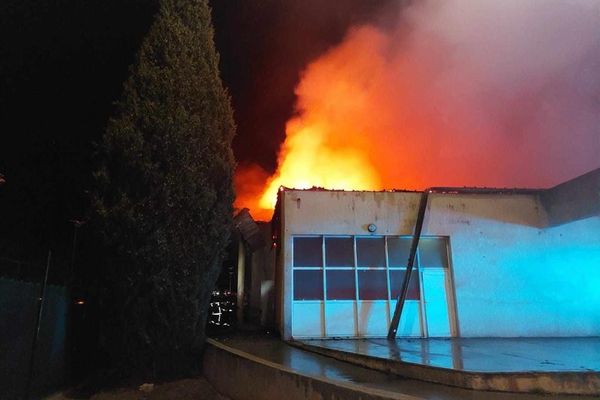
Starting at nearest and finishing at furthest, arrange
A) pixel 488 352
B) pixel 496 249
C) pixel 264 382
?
pixel 264 382, pixel 488 352, pixel 496 249

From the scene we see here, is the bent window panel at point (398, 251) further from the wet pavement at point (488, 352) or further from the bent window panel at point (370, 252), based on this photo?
the wet pavement at point (488, 352)

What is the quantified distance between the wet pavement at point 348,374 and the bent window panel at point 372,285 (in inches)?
59.1

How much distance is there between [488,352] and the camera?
28.7ft

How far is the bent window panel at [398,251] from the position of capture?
12367 millimetres

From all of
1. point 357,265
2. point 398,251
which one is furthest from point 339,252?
point 398,251

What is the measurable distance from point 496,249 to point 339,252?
444 centimetres

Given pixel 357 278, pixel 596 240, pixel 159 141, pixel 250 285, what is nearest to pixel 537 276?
pixel 596 240

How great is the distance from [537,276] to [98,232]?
37.2 ft

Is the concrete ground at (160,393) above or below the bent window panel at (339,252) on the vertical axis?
below

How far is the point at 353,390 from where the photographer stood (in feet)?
18.5

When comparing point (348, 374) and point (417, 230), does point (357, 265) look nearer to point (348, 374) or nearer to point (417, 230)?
point (417, 230)

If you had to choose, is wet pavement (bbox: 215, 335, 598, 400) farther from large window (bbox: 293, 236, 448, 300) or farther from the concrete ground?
large window (bbox: 293, 236, 448, 300)

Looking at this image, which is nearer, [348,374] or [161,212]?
[348,374]

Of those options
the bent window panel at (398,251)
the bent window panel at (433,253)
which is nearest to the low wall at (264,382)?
the bent window panel at (398,251)
